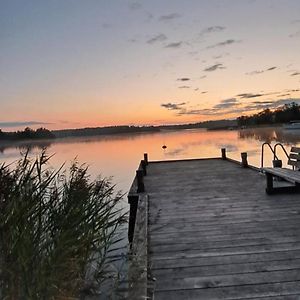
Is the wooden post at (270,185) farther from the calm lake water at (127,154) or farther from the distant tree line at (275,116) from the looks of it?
the distant tree line at (275,116)

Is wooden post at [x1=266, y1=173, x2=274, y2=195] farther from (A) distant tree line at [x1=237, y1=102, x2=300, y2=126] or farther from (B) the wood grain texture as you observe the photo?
(A) distant tree line at [x1=237, y1=102, x2=300, y2=126]

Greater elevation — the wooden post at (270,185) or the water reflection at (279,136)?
the wooden post at (270,185)

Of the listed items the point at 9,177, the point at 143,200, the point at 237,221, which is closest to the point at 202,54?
the point at 143,200

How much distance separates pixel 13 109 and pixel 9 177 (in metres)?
20.9

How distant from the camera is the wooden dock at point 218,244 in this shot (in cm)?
284

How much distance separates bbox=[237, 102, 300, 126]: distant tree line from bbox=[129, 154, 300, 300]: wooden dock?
7982 centimetres

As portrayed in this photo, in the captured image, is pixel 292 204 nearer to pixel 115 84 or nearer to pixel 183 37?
pixel 183 37

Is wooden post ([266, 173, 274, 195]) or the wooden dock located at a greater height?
wooden post ([266, 173, 274, 195])

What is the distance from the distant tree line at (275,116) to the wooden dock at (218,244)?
79.8m

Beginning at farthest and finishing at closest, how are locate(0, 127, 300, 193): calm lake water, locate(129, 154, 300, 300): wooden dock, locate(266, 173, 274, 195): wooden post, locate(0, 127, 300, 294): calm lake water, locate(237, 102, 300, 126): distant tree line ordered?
locate(237, 102, 300, 126): distant tree line, locate(0, 127, 300, 193): calm lake water, locate(0, 127, 300, 294): calm lake water, locate(266, 173, 274, 195): wooden post, locate(129, 154, 300, 300): wooden dock

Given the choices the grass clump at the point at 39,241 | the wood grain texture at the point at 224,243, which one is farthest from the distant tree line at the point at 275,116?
the grass clump at the point at 39,241

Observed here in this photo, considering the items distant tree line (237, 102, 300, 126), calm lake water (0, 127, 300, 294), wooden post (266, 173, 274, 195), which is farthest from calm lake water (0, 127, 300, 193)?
distant tree line (237, 102, 300, 126)

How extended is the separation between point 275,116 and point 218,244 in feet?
303

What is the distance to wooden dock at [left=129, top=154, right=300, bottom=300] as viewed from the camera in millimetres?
2836
